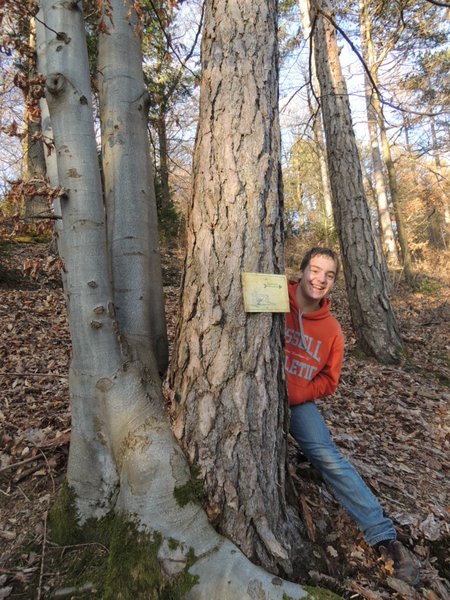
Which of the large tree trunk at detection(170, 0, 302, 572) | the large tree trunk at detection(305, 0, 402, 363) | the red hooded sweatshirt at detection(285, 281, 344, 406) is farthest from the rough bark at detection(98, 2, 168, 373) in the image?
the large tree trunk at detection(305, 0, 402, 363)

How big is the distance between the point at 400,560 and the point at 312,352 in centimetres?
126

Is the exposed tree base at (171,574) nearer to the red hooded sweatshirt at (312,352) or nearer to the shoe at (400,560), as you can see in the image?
the shoe at (400,560)

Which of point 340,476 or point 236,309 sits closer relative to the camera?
point 236,309

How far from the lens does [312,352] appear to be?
2.67 metres

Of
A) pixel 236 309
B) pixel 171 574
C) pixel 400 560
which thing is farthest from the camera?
pixel 400 560

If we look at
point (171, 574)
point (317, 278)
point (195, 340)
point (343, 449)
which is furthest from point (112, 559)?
point (343, 449)

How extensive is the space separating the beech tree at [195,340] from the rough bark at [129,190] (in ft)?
0.38

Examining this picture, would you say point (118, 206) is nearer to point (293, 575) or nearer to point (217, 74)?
point (217, 74)

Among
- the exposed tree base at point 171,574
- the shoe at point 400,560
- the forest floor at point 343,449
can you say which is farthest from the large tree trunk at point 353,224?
the exposed tree base at point 171,574

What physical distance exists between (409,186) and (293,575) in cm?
1936

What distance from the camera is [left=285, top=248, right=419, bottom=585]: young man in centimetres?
252

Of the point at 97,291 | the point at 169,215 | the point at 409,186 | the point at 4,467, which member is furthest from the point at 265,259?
the point at 409,186

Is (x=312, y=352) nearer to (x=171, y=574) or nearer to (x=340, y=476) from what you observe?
(x=340, y=476)

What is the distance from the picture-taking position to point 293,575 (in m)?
1.92
